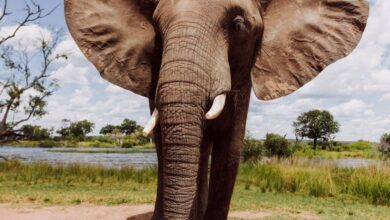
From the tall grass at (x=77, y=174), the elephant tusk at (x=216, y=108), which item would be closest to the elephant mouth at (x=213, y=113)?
the elephant tusk at (x=216, y=108)

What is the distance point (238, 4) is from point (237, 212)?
5.66 meters

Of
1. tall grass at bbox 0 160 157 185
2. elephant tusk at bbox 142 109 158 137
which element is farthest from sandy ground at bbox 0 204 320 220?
tall grass at bbox 0 160 157 185

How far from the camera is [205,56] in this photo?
10.8ft

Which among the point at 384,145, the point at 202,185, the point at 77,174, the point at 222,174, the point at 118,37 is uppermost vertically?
the point at 384,145

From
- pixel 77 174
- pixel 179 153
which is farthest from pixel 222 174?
pixel 77 174

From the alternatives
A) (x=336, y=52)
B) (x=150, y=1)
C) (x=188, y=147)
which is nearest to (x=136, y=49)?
(x=150, y=1)

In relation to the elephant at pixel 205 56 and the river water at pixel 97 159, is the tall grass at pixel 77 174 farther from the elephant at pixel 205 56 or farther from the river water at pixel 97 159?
the elephant at pixel 205 56

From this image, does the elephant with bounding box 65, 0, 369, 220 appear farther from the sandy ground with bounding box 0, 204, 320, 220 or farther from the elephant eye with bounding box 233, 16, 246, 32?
the sandy ground with bounding box 0, 204, 320, 220

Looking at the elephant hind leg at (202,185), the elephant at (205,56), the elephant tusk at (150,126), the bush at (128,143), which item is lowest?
the elephant hind leg at (202,185)

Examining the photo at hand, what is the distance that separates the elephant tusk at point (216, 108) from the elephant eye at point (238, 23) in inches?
23.7

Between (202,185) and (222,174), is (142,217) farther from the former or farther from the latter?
(222,174)

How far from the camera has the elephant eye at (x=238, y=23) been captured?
3598 mm

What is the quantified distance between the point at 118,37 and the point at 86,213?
4717mm

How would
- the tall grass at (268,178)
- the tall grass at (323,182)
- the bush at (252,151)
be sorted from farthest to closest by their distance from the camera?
the bush at (252,151)
the tall grass at (268,178)
the tall grass at (323,182)
